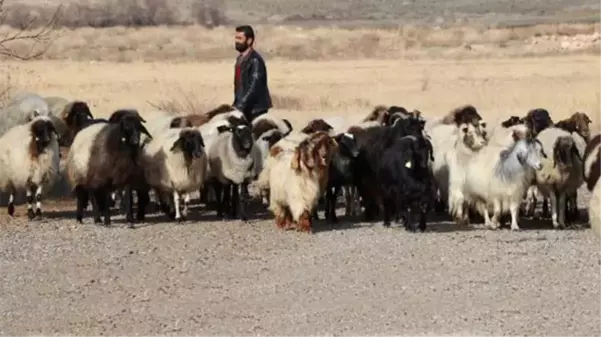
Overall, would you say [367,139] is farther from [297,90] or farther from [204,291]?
[297,90]

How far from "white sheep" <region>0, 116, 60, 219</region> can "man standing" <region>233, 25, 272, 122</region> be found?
9.47 feet

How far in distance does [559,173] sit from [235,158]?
430cm

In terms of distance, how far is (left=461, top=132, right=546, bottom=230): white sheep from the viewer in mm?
18656

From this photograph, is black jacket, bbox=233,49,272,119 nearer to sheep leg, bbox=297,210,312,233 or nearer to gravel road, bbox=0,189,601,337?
gravel road, bbox=0,189,601,337

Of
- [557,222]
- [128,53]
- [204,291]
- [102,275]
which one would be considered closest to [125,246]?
[102,275]

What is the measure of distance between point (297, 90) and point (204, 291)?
3158 centimetres

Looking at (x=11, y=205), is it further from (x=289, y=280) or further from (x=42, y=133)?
(x=289, y=280)

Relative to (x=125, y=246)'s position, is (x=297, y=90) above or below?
above

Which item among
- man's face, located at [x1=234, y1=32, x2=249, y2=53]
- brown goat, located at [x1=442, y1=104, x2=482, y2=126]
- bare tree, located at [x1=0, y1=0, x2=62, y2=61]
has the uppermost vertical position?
bare tree, located at [x1=0, y1=0, x2=62, y2=61]

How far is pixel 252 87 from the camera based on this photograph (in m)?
21.4

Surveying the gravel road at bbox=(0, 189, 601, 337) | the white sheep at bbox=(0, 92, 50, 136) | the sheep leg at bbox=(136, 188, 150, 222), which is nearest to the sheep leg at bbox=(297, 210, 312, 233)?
the gravel road at bbox=(0, 189, 601, 337)

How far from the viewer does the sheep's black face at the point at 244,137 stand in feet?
65.3

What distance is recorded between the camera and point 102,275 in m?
15.7

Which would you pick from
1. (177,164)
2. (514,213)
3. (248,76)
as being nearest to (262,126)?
(248,76)
